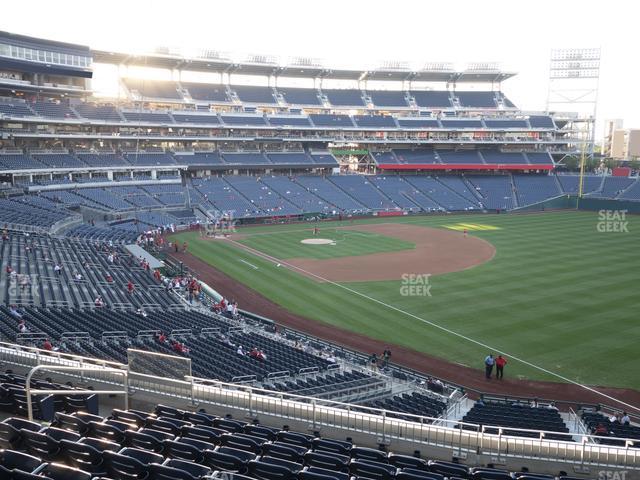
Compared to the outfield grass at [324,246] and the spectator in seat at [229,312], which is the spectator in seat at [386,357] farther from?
the outfield grass at [324,246]

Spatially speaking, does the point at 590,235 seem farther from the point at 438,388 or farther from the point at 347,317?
the point at 438,388

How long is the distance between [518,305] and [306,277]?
13.6 metres

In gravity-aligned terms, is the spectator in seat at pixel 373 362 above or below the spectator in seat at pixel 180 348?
below

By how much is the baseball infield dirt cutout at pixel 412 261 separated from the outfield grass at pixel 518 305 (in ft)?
5.05

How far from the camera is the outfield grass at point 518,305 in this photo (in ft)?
73.3

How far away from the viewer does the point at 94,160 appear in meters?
61.6

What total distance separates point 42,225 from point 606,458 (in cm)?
3882

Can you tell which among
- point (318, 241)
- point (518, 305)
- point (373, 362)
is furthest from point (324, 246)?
point (373, 362)

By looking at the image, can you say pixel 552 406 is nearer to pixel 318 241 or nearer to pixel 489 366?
pixel 489 366

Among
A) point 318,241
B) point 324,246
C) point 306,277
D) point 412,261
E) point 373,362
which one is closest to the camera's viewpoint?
point 373,362

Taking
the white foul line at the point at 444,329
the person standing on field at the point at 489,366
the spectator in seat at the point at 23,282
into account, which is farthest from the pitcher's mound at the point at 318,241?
the person standing on field at the point at 489,366

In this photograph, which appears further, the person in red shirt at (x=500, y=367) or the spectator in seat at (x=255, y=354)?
the person in red shirt at (x=500, y=367)

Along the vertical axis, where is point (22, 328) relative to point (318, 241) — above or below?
below

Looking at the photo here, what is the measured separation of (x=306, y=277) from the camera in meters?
36.0
